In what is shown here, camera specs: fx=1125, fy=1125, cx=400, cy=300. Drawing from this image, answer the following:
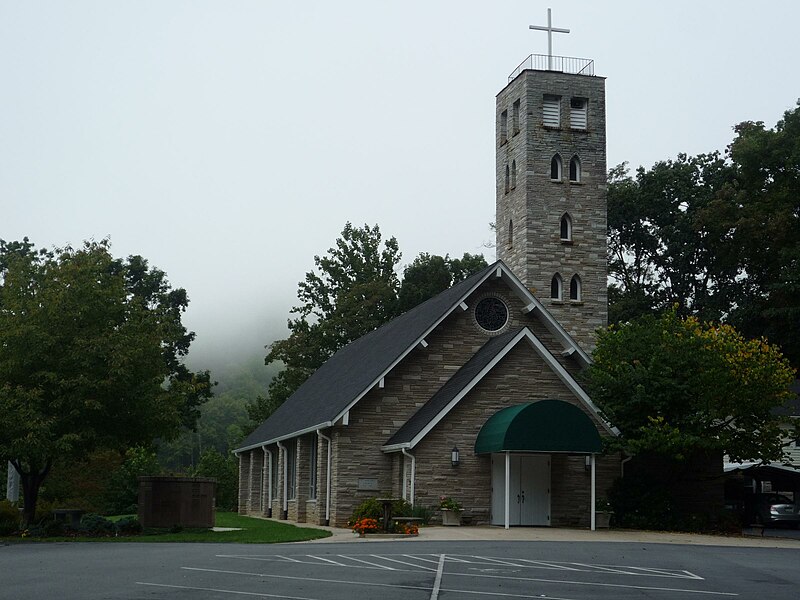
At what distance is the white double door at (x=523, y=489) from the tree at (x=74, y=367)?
9994 millimetres

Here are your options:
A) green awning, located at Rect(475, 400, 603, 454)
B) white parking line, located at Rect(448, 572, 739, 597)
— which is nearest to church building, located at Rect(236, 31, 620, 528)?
green awning, located at Rect(475, 400, 603, 454)

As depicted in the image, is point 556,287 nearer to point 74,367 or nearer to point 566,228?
point 566,228

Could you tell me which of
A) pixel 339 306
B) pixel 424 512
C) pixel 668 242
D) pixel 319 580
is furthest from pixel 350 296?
pixel 319 580

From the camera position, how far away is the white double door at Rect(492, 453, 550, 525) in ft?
114

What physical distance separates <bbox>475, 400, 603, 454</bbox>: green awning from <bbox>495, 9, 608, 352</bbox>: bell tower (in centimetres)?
1466

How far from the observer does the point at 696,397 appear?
34750 mm

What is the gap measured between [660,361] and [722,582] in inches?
719

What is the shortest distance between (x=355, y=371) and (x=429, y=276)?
31105 millimetres

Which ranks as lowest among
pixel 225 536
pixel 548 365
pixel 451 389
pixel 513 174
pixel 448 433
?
pixel 225 536

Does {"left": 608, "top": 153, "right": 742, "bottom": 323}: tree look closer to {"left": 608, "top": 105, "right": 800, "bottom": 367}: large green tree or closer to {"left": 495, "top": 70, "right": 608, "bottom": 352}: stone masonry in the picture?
{"left": 608, "top": 105, "right": 800, "bottom": 367}: large green tree

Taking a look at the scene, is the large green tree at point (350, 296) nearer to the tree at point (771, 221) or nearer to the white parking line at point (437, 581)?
the tree at point (771, 221)

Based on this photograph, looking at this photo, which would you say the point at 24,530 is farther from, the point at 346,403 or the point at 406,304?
the point at 406,304

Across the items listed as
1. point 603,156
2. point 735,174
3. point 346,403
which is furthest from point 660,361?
point 735,174

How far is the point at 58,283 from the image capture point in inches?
1270
